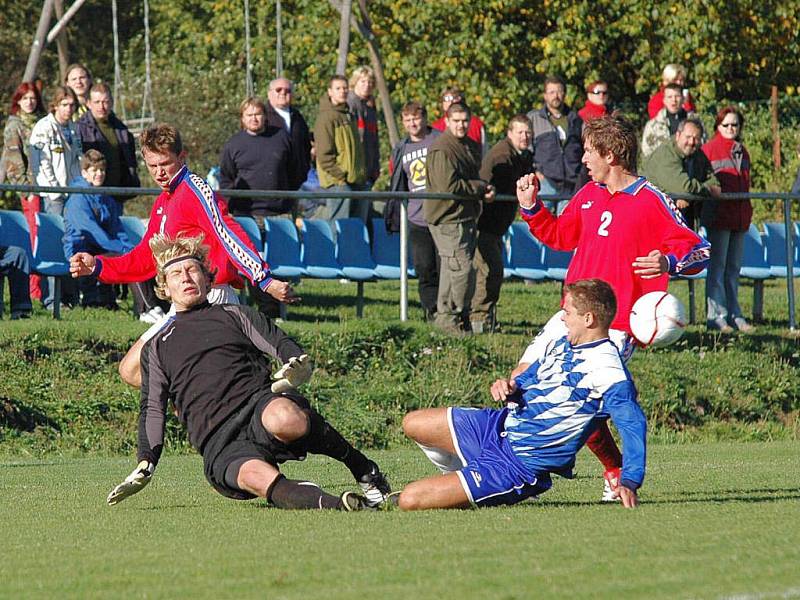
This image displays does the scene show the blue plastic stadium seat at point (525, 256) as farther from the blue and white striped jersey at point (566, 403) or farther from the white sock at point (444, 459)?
the blue and white striped jersey at point (566, 403)

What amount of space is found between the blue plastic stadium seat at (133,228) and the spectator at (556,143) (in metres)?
4.80

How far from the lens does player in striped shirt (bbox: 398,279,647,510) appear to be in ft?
24.8

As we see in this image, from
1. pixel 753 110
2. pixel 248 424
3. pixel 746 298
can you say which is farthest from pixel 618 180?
pixel 753 110

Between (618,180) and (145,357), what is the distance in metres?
2.85

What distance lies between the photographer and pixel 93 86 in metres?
16.3

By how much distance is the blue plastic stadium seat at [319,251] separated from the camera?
15.8 metres

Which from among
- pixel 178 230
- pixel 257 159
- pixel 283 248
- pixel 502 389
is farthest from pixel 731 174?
pixel 502 389

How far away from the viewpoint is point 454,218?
14742 mm

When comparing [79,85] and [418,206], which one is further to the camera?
[79,85]

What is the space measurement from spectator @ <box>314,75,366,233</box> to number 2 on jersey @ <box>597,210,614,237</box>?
856 cm

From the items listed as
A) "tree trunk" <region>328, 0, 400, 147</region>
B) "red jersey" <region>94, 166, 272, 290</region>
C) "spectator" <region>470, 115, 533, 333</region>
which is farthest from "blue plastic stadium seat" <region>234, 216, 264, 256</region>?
"tree trunk" <region>328, 0, 400, 147</region>

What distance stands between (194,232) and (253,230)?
222 inches

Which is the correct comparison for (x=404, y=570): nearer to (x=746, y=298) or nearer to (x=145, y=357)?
(x=145, y=357)

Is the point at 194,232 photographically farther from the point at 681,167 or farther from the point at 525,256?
the point at 525,256
